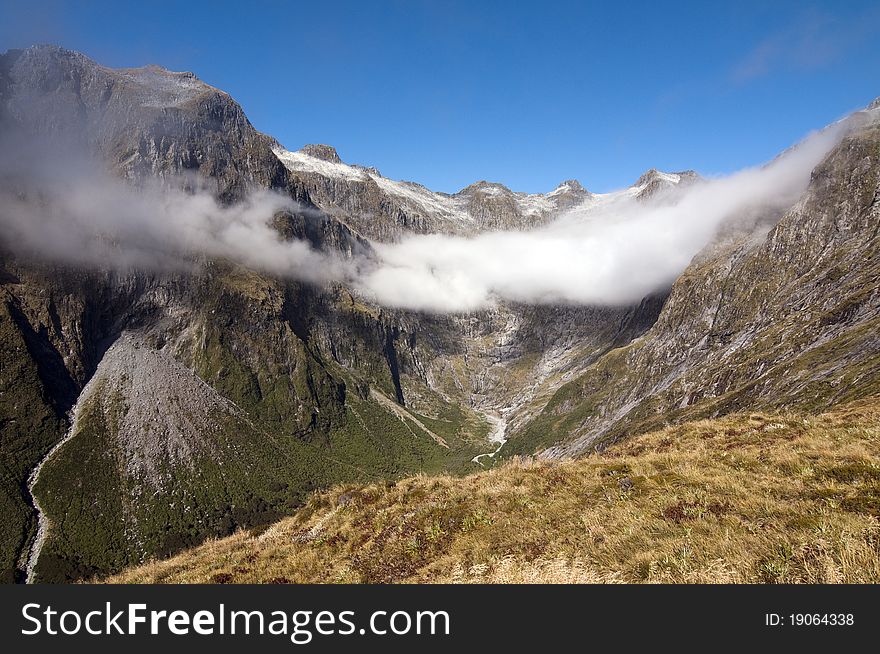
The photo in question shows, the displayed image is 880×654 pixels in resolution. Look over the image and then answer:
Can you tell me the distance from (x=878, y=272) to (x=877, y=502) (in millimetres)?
236590

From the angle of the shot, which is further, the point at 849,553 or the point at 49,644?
the point at 49,644

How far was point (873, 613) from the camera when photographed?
7930 millimetres

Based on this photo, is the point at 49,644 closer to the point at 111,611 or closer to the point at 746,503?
the point at 111,611

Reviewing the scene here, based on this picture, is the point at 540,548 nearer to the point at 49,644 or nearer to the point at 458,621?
the point at 458,621

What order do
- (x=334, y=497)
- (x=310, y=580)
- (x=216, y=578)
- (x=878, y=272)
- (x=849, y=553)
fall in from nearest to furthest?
(x=849, y=553), (x=310, y=580), (x=216, y=578), (x=334, y=497), (x=878, y=272)

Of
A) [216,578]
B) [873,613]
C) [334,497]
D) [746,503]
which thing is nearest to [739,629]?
[873,613]

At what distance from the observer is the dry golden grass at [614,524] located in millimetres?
10117

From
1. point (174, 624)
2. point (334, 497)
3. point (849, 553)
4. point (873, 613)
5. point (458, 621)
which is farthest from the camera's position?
point (334, 497)

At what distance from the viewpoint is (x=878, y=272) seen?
179 m

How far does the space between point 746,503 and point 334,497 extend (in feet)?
63.5

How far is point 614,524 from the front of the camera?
13.2 metres

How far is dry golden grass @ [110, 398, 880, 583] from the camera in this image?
1012 centimetres

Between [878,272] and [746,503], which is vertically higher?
[878,272]

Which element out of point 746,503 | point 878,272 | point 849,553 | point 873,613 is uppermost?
point 878,272
